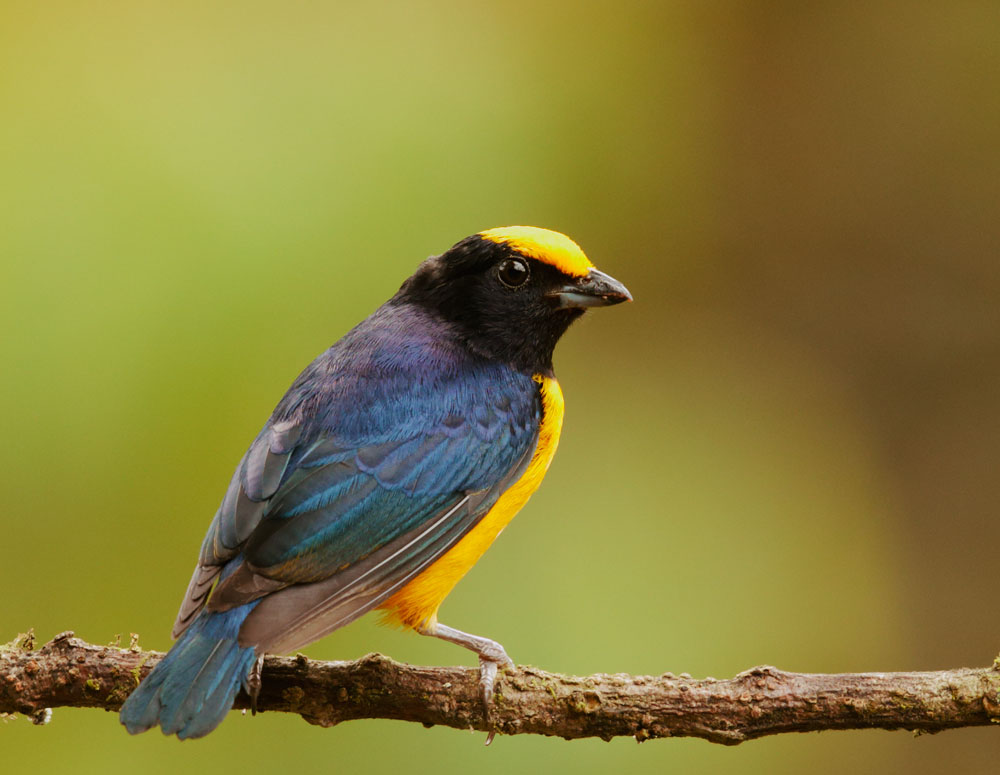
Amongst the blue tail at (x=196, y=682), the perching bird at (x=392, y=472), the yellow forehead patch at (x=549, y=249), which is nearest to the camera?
the blue tail at (x=196, y=682)

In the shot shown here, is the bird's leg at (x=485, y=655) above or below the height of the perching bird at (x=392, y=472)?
below

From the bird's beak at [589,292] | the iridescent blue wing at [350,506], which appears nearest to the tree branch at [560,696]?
the iridescent blue wing at [350,506]

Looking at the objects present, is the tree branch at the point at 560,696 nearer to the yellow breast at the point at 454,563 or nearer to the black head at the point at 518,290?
the yellow breast at the point at 454,563

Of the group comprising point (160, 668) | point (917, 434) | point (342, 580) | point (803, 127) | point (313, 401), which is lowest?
point (160, 668)

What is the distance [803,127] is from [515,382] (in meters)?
3.57

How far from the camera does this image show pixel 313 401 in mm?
3914

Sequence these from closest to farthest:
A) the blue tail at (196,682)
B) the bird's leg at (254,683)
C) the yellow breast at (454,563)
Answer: the blue tail at (196,682), the bird's leg at (254,683), the yellow breast at (454,563)

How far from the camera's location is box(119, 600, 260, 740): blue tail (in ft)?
10.1

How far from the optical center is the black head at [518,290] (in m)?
4.34

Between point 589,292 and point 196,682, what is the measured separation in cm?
194

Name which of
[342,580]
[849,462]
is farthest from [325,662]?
[849,462]

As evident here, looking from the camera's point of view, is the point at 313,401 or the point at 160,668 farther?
the point at 313,401

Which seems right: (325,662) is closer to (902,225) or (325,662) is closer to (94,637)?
(94,637)

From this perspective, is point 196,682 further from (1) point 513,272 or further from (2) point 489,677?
(1) point 513,272
